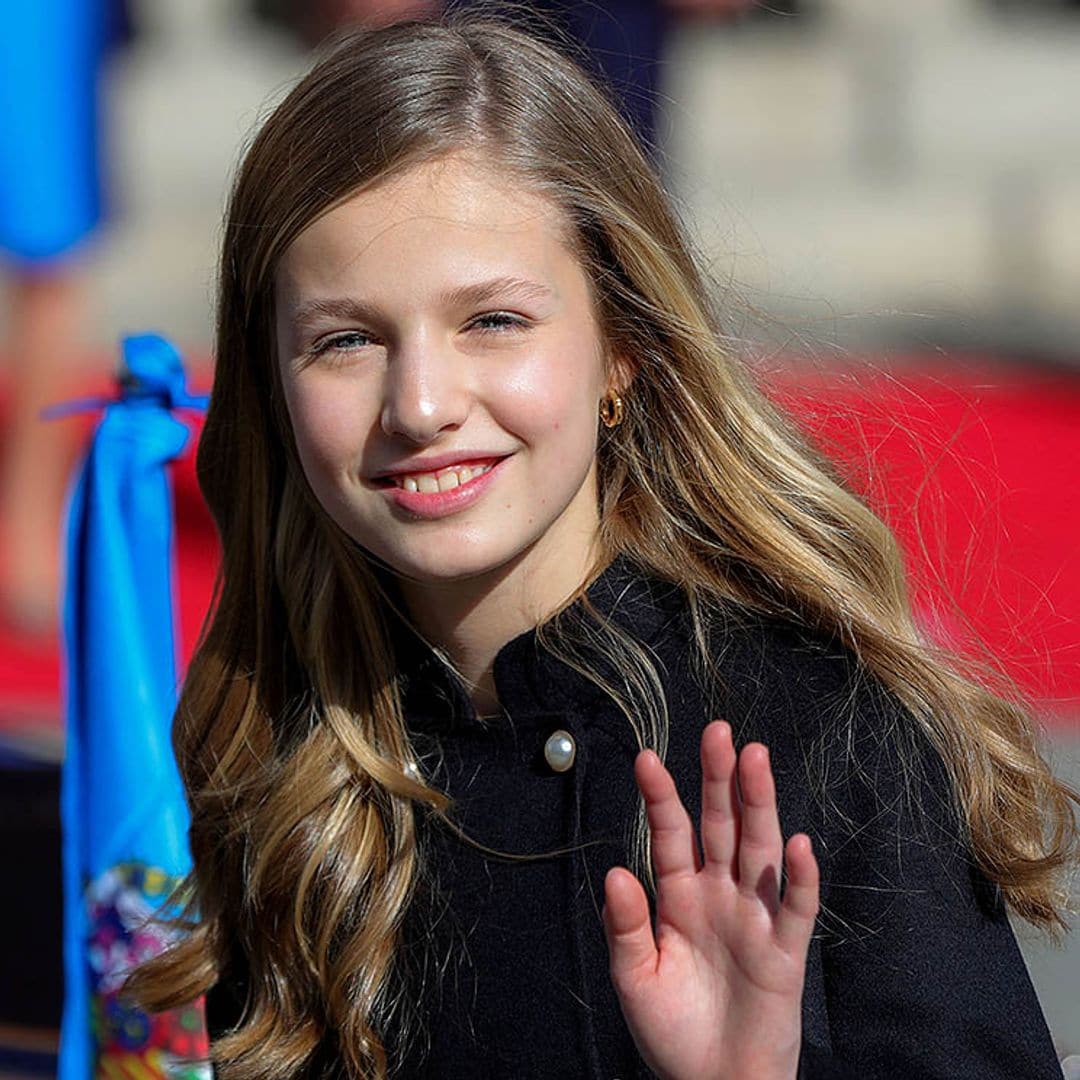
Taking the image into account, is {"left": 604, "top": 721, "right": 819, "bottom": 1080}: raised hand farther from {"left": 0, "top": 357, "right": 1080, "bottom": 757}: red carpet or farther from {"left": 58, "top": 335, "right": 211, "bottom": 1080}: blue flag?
{"left": 0, "top": 357, "right": 1080, "bottom": 757}: red carpet

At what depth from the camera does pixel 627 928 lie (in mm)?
1499

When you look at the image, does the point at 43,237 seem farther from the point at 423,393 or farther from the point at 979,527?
the point at 423,393

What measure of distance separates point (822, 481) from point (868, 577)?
0.33 feet

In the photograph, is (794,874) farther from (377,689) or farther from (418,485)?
(377,689)

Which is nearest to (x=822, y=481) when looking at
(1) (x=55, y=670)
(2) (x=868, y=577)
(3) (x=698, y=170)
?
(2) (x=868, y=577)

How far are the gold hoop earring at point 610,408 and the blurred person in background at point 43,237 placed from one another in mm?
2616

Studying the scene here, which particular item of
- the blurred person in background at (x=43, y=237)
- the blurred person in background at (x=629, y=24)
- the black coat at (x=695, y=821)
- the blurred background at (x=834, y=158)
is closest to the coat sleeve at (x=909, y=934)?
the black coat at (x=695, y=821)

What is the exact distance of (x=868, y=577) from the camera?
6.39ft

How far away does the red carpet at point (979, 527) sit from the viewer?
312 centimetres

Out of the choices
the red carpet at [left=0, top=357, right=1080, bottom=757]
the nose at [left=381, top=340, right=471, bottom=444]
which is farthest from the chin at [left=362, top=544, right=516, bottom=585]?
the red carpet at [left=0, top=357, right=1080, bottom=757]

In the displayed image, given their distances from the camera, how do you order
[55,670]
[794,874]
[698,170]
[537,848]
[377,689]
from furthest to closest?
[698,170]
[55,670]
[377,689]
[537,848]
[794,874]

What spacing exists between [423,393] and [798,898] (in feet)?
1.74

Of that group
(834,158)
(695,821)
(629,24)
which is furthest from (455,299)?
(834,158)

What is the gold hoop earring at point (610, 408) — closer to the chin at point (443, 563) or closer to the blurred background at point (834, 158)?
the chin at point (443, 563)
